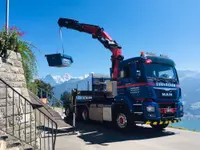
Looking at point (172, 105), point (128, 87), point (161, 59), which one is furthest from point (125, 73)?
point (172, 105)

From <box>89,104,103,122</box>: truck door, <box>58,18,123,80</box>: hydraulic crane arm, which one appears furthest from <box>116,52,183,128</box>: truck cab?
<box>89,104,103,122</box>: truck door

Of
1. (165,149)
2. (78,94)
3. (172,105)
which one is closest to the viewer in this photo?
(165,149)

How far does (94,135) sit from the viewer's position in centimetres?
881

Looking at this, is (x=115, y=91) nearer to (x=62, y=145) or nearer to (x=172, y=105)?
(x=172, y=105)

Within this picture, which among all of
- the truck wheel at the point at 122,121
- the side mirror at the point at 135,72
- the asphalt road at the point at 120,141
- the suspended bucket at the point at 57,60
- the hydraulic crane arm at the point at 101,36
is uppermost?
the hydraulic crane arm at the point at 101,36

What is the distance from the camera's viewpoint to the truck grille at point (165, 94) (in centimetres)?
888

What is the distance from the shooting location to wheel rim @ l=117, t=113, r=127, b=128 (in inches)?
366

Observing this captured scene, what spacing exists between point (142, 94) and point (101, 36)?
200 inches

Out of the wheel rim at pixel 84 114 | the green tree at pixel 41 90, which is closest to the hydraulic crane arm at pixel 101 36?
the wheel rim at pixel 84 114

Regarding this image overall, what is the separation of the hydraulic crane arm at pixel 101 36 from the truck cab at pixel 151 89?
3.72ft

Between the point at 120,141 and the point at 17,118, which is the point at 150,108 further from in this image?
the point at 17,118

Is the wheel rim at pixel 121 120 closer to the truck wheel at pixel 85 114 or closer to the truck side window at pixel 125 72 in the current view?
the truck side window at pixel 125 72

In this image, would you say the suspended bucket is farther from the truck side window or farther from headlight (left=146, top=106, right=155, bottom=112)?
headlight (left=146, top=106, right=155, bottom=112)

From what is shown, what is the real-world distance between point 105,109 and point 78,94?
1832mm
